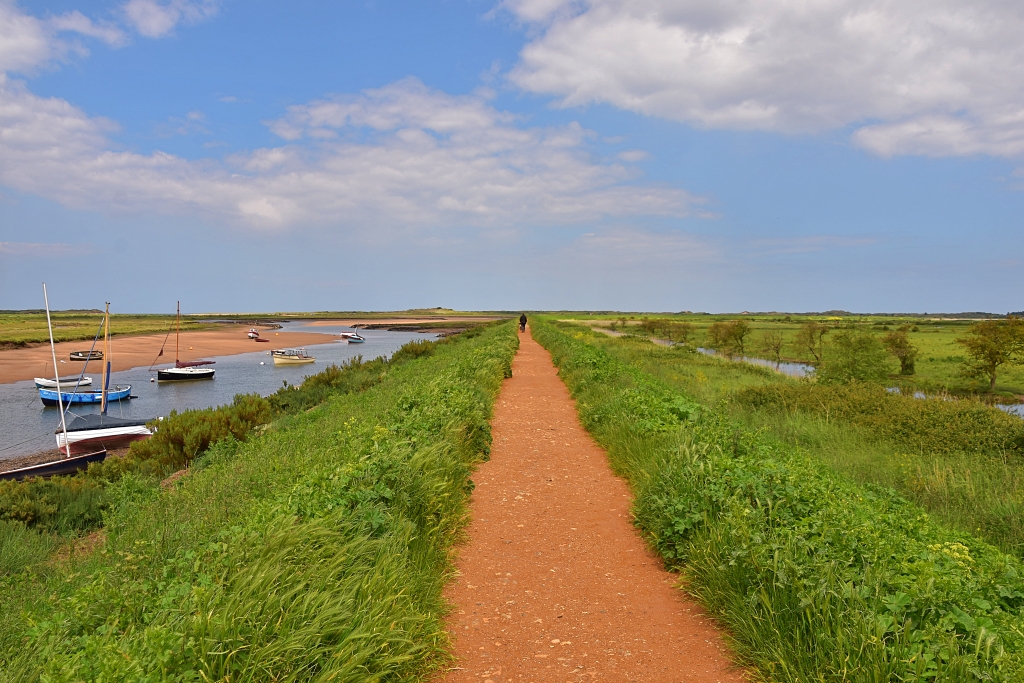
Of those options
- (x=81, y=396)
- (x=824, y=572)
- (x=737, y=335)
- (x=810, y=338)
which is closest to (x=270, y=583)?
(x=824, y=572)

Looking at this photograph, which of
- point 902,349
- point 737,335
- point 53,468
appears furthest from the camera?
point 737,335

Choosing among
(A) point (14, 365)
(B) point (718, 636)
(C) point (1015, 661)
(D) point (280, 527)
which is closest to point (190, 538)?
(D) point (280, 527)

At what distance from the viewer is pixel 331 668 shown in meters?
3.34

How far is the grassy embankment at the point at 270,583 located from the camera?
313cm

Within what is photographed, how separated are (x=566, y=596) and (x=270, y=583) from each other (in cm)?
254

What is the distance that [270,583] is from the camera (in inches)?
145

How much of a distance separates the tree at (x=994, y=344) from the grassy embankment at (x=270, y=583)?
31955mm

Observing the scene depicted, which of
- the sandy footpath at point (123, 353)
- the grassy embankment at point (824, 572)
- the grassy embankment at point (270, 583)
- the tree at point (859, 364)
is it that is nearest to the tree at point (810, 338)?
the tree at point (859, 364)

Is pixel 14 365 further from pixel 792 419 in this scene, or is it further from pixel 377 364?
pixel 792 419

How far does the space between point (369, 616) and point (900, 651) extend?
3.00m

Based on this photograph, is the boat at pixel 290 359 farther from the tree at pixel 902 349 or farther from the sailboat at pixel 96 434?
the tree at pixel 902 349

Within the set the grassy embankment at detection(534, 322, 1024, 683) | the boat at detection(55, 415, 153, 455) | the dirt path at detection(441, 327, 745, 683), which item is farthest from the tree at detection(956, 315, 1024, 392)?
the boat at detection(55, 415, 153, 455)

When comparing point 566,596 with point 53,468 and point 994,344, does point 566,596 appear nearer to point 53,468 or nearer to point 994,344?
point 53,468

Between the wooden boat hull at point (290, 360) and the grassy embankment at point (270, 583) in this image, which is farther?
the wooden boat hull at point (290, 360)
